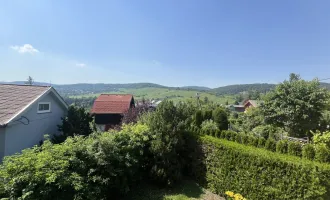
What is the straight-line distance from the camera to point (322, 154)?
511 centimetres

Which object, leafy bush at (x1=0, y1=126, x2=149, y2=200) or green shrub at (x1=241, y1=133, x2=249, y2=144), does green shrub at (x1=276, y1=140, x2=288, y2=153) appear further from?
leafy bush at (x1=0, y1=126, x2=149, y2=200)

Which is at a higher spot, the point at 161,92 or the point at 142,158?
the point at 161,92

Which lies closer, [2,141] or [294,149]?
[294,149]

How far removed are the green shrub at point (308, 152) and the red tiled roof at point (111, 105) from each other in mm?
19085

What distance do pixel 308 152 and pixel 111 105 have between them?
21387mm

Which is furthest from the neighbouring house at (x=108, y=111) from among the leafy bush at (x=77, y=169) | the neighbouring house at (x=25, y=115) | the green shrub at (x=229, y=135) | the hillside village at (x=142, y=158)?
the leafy bush at (x=77, y=169)

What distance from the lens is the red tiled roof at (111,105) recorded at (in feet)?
76.2

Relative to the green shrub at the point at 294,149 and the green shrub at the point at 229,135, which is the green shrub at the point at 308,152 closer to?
the green shrub at the point at 294,149

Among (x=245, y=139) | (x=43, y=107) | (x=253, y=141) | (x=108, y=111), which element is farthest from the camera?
(x=108, y=111)

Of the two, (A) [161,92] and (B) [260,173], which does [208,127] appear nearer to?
(B) [260,173]

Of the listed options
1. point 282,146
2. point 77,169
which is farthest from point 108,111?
point 282,146

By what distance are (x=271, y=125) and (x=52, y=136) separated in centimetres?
1591

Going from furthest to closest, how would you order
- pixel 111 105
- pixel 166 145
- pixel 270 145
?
1. pixel 111 105
2. pixel 166 145
3. pixel 270 145

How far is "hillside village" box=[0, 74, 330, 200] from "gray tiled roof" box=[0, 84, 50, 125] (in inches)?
1.2
